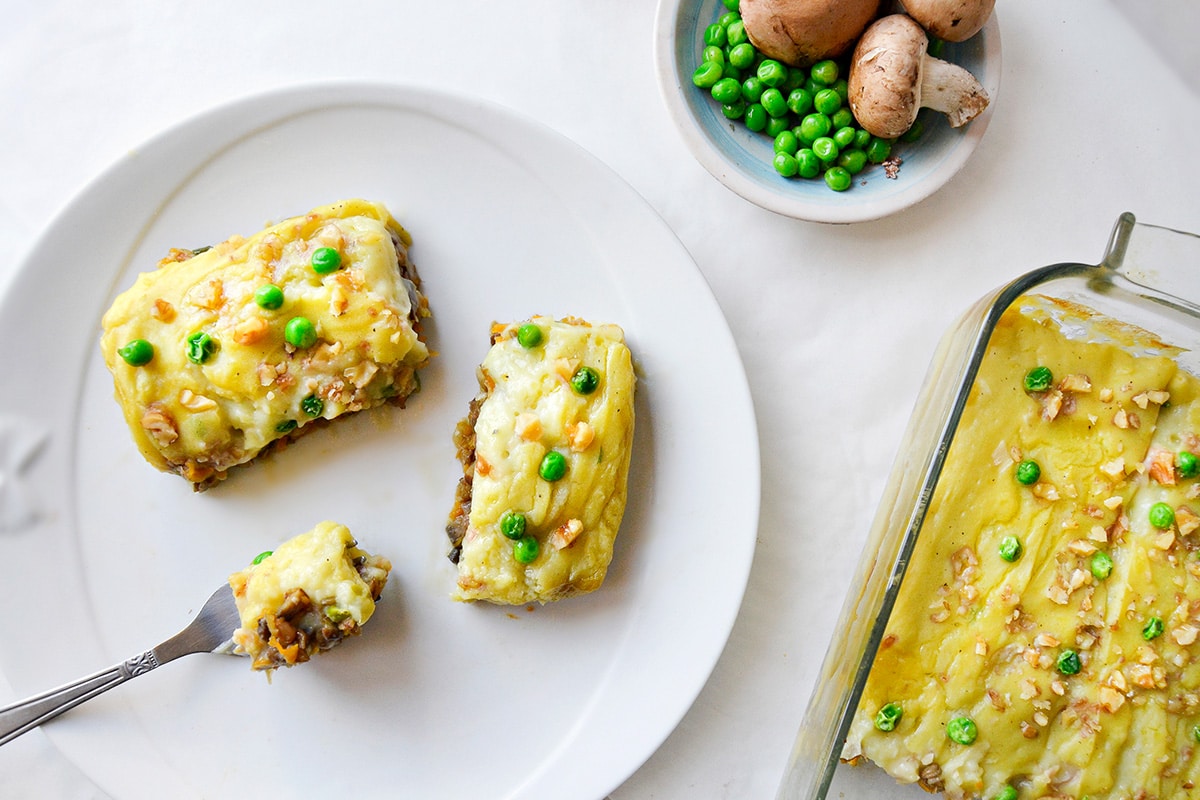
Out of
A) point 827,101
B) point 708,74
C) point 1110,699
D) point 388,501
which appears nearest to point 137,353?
point 388,501

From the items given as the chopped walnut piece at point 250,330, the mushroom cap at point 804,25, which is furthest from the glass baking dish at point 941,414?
the chopped walnut piece at point 250,330

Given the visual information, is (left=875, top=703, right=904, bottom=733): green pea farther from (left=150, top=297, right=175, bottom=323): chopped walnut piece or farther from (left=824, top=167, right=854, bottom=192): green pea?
(left=150, top=297, right=175, bottom=323): chopped walnut piece

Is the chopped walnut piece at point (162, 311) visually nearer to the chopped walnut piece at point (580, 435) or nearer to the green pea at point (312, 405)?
the green pea at point (312, 405)

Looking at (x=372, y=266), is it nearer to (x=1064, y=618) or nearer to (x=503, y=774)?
(x=503, y=774)

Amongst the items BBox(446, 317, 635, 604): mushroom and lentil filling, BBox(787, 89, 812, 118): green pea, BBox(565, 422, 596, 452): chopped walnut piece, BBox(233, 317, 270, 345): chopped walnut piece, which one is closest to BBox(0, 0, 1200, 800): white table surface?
BBox(787, 89, 812, 118): green pea

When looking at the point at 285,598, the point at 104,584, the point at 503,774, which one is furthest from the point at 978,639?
the point at 104,584

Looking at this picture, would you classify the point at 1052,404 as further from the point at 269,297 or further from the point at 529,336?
the point at 269,297
